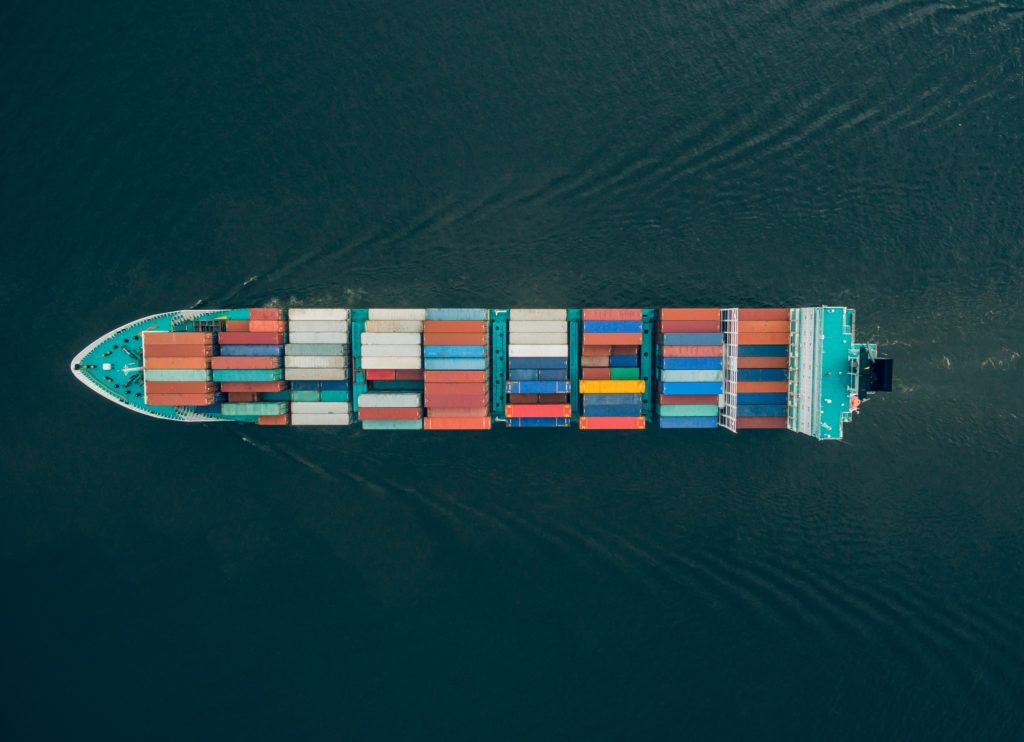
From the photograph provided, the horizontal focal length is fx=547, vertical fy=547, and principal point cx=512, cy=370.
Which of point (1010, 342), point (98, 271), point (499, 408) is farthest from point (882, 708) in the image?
point (98, 271)

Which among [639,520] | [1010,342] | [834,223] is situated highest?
[834,223]

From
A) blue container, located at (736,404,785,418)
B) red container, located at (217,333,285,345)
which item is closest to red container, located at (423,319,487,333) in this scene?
red container, located at (217,333,285,345)

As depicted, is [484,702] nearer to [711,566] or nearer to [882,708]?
[711,566]

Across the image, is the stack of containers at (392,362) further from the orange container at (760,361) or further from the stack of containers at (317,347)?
the orange container at (760,361)

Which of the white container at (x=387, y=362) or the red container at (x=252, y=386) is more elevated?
the white container at (x=387, y=362)

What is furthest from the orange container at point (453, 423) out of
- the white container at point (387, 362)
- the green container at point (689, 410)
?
the green container at point (689, 410)

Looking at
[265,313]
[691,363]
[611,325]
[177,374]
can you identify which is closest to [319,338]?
[265,313]
